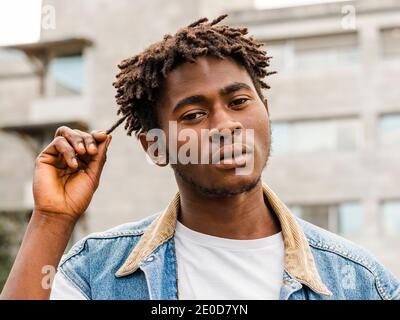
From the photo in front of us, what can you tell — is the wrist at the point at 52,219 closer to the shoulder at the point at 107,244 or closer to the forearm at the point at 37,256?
the forearm at the point at 37,256

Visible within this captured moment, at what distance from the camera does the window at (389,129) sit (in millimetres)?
15352

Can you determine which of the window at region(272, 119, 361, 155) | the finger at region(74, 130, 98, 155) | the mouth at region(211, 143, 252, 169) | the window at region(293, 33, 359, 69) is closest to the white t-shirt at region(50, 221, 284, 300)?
the mouth at region(211, 143, 252, 169)

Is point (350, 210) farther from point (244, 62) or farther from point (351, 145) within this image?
point (244, 62)

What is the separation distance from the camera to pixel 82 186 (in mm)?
2258

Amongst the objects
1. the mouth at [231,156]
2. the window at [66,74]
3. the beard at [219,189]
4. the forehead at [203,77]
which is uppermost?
the window at [66,74]

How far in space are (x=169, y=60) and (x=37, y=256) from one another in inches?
27.9

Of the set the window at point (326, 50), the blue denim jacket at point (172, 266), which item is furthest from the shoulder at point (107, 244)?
the window at point (326, 50)

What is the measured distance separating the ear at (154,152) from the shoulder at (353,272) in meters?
0.56

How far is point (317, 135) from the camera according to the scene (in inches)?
625

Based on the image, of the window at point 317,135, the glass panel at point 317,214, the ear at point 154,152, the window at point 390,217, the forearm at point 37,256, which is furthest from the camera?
the window at point 317,135

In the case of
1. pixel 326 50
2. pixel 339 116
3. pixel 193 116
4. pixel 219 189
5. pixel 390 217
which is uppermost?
pixel 326 50

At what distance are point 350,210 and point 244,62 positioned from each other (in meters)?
13.2

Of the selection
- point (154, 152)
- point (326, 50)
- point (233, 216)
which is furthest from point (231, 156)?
point (326, 50)

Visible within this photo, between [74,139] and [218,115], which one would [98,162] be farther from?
[218,115]
